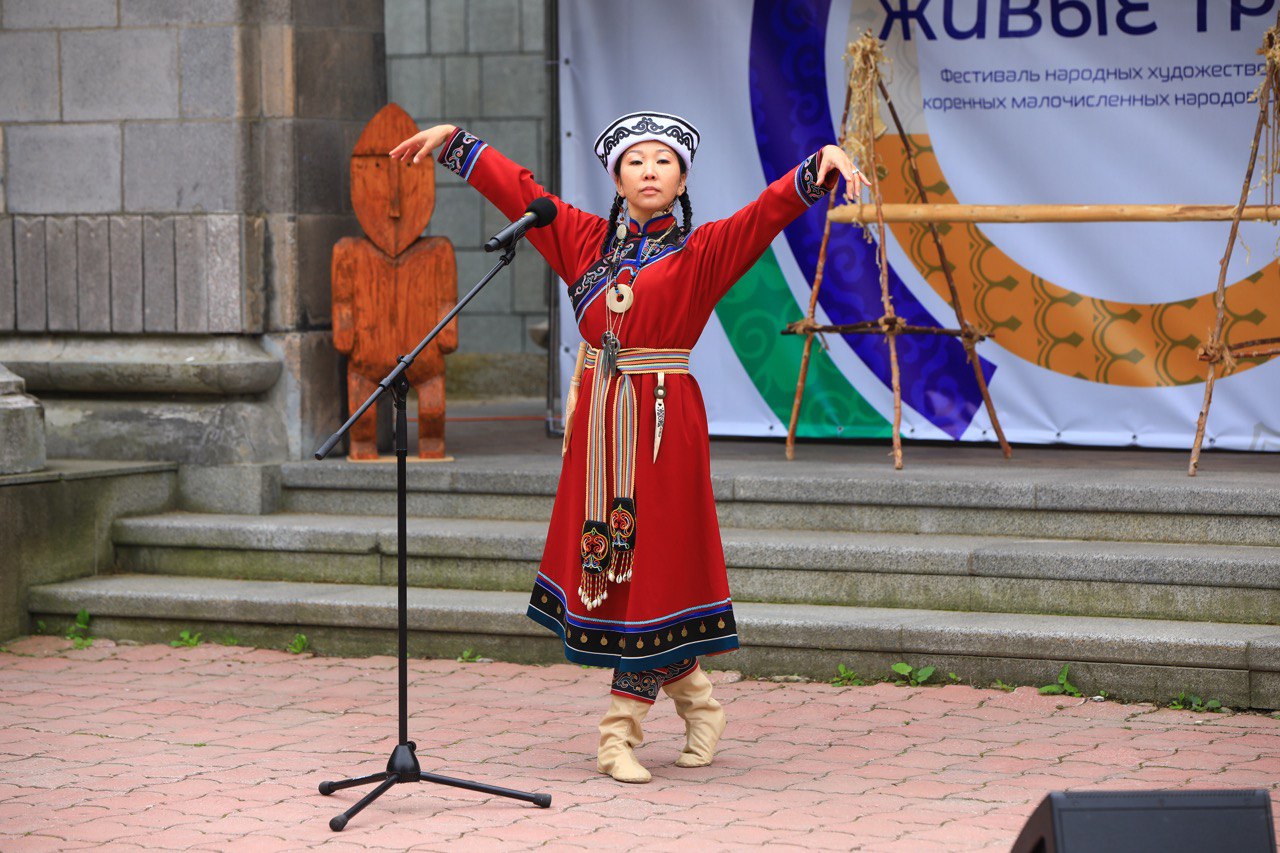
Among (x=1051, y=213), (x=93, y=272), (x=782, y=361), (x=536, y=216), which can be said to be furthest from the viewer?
(x=782, y=361)

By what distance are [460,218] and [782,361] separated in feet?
12.4

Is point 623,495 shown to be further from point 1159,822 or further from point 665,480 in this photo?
point 1159,822

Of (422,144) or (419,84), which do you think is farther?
(419,84)

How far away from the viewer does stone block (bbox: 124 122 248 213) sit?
753 cm

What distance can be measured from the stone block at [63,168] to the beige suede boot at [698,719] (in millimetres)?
3874

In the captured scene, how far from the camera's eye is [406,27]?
11.5 metres

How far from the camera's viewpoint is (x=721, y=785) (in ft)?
16.2

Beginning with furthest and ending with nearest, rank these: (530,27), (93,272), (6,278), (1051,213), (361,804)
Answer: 1. (530,27)
2. (6,278)
3. (93,272)
4. (1051,213)
5. (361,804)

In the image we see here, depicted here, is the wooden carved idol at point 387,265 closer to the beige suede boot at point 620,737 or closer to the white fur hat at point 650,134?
the white fur hat at point 650,134

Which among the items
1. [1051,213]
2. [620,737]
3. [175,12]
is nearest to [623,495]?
[620,737]

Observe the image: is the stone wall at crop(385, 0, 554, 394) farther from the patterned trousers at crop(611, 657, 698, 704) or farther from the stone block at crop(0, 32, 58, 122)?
the patterned trousers at crop(611, 657, 698, 704)

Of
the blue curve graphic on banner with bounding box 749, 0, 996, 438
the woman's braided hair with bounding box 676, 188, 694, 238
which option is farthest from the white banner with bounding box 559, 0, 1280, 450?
the woman's braided hair with bounding box 676, 188, 694, 238

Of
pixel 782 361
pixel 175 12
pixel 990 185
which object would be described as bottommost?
pixel 782 361

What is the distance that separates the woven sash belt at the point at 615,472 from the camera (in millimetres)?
4969
